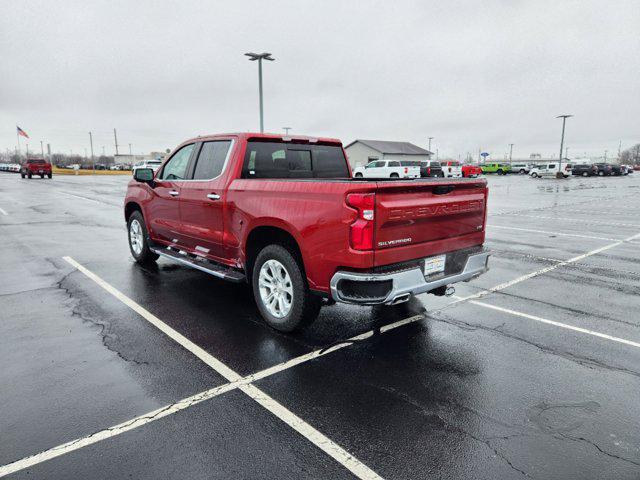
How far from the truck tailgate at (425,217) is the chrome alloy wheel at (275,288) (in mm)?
1080

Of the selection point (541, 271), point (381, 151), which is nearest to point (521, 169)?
point (381, 151)

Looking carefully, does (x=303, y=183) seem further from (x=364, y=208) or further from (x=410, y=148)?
(x=410, y=148)

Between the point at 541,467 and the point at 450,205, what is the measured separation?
239 cm

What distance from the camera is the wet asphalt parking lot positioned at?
2.57 meters

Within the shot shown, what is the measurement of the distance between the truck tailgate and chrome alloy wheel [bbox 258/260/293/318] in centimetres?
108

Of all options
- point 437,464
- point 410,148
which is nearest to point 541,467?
point 437,464

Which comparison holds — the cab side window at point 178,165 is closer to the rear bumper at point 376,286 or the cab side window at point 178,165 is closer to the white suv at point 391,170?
the rear bumper at point 376,286

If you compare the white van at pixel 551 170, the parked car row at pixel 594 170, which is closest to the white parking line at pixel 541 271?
the white van at pixel 551 170

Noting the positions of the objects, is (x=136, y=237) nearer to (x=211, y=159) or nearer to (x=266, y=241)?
(x=211, y=159)

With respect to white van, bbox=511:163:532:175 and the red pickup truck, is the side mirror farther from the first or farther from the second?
white van, bbox=511:163:532:175

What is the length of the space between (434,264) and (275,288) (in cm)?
157

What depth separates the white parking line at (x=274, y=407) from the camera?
252cm

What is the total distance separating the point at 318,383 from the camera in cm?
344

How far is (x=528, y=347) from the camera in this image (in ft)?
13.6
